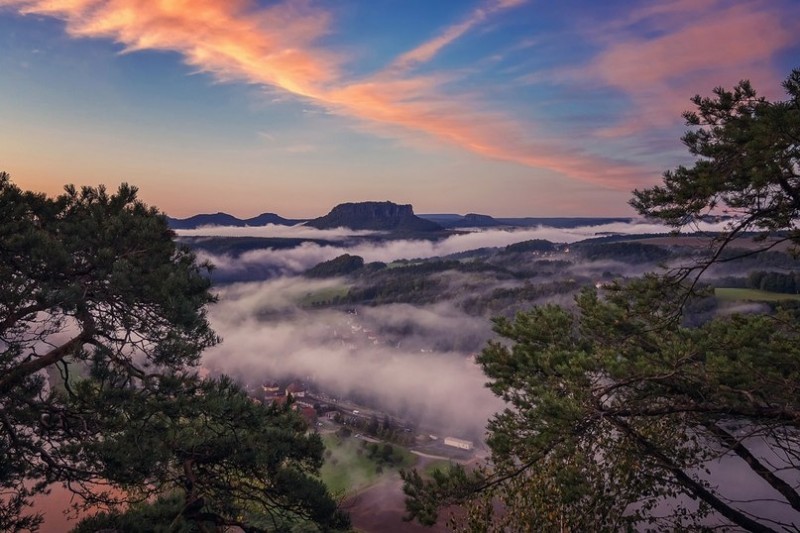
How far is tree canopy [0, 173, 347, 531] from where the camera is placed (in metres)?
11.3

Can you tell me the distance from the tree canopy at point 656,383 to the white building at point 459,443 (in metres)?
93.1

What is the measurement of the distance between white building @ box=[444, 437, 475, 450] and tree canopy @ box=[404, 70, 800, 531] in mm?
93120

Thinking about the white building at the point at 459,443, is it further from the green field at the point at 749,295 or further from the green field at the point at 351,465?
the green field at the point at 749,295

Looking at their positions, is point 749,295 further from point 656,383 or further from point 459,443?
point 656,383

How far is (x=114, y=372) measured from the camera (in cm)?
1181

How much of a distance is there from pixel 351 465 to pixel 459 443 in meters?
28.4

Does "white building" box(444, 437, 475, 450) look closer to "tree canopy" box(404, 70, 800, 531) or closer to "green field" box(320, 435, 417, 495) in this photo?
"green field" box(320, 435, 417, 495)

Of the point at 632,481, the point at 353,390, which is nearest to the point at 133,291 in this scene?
the point at 632,481

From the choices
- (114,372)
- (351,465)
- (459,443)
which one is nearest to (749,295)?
(459,443)

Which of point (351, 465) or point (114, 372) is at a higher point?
point (114, 372)

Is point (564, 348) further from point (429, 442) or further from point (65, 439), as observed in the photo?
point (429, 442)

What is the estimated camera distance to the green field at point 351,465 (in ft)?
249

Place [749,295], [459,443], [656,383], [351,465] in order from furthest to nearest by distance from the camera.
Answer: [749,295] → [459,443] → [351,465] → [656,383]

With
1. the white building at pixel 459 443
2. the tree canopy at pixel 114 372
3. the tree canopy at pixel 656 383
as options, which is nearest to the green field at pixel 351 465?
the white building at pixel 459 443
